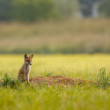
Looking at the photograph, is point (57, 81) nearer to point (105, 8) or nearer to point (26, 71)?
point (26, 71)

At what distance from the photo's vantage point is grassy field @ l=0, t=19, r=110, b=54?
26.7 m

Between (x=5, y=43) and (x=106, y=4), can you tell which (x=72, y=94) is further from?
(x=106, y=4)

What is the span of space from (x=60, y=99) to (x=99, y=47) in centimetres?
2079

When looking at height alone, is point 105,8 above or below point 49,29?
above

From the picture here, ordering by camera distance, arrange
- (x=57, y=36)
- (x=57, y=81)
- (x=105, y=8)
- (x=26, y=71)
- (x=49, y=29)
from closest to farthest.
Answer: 1. (x=26, y=71)
2. (x=57, y=81)
3. (x=57, y=36)
4. (x=49, y=29)
5. (x=105, y=8)

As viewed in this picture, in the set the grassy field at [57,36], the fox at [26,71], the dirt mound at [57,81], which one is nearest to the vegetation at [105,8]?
the grassy field at [57,36]

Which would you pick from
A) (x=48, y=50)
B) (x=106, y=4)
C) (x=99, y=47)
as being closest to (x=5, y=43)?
(x=48, y=50)

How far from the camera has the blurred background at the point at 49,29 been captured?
2709cm

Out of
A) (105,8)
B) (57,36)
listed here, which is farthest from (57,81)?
(105,8)

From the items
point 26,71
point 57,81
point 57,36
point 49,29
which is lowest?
point 57,81

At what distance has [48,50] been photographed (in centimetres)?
2742

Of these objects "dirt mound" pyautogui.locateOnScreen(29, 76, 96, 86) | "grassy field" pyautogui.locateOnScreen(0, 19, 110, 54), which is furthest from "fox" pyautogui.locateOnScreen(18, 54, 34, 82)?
"grassy field" pyautogui.locateOnScreen(0, 19, 110, 54)

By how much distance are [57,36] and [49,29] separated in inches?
124

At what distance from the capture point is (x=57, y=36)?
31203 millimetres
